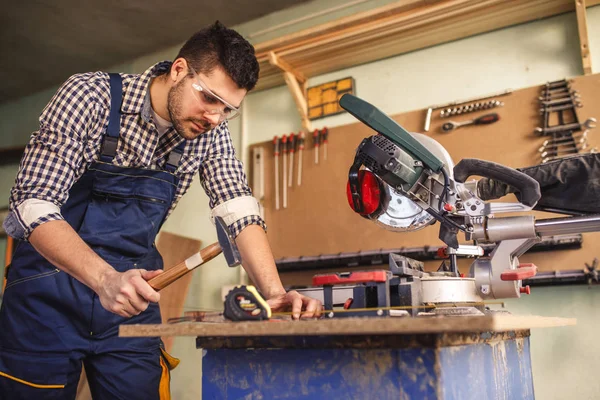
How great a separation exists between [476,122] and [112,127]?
1687 millimetres

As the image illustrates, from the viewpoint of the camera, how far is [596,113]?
2.23 metres

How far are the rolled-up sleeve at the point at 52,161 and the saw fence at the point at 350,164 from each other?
154 cm

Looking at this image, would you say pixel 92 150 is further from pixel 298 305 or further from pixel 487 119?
pixel 487 119

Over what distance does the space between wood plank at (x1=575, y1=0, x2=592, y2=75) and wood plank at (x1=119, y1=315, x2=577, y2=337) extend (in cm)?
184

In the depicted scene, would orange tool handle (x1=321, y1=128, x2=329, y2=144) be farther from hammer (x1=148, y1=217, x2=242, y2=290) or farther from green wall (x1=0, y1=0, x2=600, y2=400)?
hammer (x1=148, y1=217, x2=242, y2=290)

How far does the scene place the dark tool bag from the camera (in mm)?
1152

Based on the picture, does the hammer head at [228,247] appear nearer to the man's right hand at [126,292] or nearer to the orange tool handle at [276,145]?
the man's right hand at [126,292]

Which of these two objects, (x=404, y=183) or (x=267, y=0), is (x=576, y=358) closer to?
(x=404, y=183)

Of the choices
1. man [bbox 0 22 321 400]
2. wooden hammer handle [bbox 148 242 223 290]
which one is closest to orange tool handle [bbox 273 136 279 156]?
man [bbox 0 22 321 400]

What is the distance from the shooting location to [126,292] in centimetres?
105

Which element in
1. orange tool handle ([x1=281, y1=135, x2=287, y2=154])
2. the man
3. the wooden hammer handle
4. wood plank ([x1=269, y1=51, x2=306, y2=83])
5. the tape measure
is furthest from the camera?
orange tool handle ([x1=281, y1=135, x2=287, y2=154])

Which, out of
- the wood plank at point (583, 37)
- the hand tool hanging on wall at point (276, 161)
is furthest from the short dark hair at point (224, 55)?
the wood plank at point (583, 37)

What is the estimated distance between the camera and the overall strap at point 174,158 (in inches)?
63.3

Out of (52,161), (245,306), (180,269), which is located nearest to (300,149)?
(52,161)
